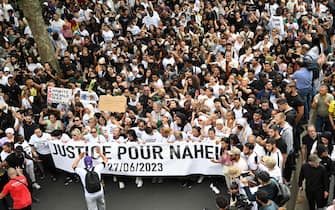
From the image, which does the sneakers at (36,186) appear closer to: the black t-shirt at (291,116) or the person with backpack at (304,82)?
the black t-shirt at (291,116)

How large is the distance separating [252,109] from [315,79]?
2569 millimetres

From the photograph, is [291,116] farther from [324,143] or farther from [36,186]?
[36,186]

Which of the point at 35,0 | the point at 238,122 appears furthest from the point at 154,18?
the point at 238,122

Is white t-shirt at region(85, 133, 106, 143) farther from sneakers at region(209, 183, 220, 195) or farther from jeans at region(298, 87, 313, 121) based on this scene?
jeans at region(298, 87, 313, 121)

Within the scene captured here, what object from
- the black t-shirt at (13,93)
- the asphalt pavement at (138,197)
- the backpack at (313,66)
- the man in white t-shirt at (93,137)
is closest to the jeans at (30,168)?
the asphalt pavement at (138,197)

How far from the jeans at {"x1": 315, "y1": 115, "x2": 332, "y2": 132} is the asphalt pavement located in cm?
268

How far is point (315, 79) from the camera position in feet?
43.5

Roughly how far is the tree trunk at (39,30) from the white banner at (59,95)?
2.59 meters

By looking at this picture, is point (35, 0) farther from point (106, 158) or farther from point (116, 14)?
point (106, 158)

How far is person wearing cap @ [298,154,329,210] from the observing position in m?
9.02

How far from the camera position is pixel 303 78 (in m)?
12.5

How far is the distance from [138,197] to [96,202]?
4.10 feet

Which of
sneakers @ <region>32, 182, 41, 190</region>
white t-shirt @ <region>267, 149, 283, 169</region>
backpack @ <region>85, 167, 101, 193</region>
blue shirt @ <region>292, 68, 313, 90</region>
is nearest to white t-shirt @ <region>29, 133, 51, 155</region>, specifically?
sneakers @ <region>32, 182, 41, 190</region>

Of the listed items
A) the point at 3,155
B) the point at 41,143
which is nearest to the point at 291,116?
the point at 41,143
